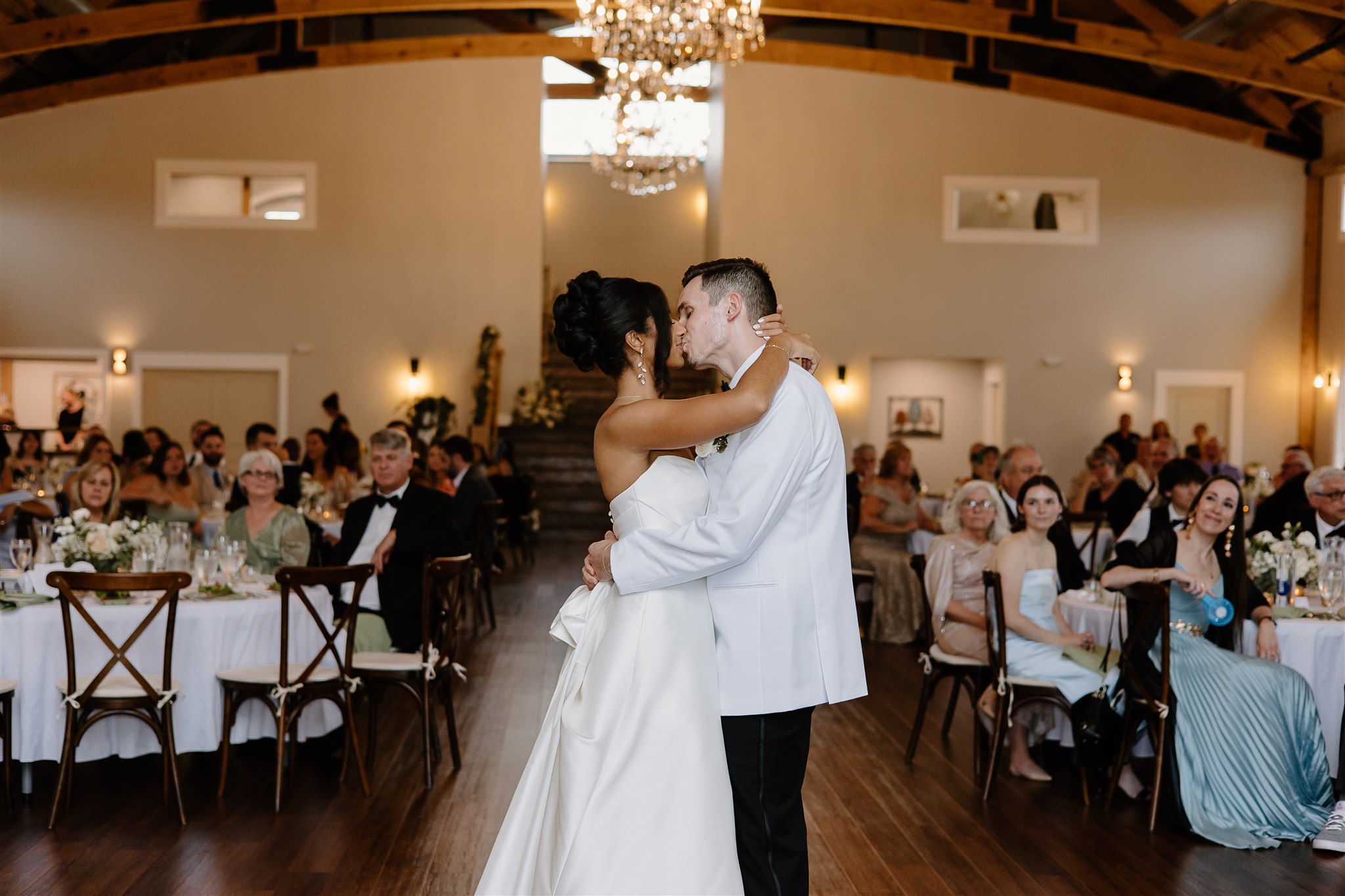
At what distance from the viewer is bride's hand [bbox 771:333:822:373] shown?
2.38 meters

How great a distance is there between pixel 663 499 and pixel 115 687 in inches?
113

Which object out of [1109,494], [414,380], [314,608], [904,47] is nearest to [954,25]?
[904,47]

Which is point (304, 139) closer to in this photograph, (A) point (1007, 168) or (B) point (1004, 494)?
(A) point (1007, 168)

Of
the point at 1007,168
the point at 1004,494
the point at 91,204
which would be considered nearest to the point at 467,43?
the point at 91,204

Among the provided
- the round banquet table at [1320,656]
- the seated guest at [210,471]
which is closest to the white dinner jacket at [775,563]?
the round banquet table at [1320,656]

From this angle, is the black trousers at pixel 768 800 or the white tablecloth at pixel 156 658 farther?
the white tablecloth at pixel 156 658

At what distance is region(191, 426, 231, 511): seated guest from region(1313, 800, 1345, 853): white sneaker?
7.59 meters

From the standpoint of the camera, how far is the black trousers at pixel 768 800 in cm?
237

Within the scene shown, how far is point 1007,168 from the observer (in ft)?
47.5

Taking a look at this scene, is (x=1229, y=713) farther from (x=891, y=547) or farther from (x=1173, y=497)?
(x=891, y=547)

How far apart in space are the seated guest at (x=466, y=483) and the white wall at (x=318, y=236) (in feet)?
18.2

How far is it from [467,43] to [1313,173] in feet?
34.9

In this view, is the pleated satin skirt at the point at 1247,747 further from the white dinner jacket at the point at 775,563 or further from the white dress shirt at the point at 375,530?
the white dress shirt at the point at 375,530

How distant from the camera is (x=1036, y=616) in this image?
16.2 ft
